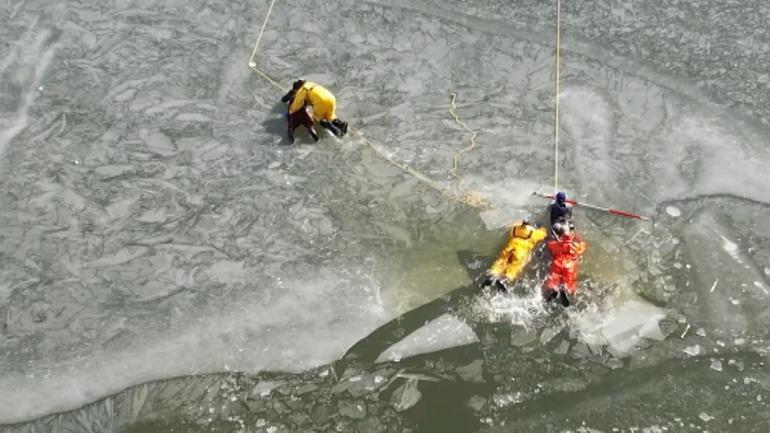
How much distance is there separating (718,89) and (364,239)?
3.73 metres

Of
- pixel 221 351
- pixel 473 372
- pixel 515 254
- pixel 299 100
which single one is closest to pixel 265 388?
pixel 221 351

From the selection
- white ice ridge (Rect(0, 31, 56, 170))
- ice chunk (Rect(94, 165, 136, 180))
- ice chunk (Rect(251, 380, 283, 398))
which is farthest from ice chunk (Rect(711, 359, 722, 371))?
white ice ridge (Rect(0, 31, 56, 170))

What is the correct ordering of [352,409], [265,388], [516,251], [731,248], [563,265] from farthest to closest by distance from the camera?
1. [731,248]
2. [516,251]
3. [563,265]
4. [265,388]
5. [352,409]

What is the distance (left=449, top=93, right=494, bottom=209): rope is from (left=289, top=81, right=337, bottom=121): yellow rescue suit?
1120mm

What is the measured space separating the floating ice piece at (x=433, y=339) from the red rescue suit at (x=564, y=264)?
0.67m

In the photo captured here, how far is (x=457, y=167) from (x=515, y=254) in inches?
47.6

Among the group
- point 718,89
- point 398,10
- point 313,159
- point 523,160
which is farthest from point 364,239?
point 718,89

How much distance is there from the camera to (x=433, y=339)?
506 centimetres

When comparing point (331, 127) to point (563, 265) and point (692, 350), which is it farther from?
point (692, 350)

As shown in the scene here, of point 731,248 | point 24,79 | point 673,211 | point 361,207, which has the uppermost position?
point 24,79

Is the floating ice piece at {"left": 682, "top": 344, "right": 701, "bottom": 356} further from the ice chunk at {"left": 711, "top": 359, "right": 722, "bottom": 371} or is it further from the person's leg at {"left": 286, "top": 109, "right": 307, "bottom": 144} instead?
the person's leg at {"left": 286, "top": 109, "right": 307, "bottom": 144}

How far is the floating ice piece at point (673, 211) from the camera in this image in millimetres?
5863

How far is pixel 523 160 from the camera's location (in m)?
6.30

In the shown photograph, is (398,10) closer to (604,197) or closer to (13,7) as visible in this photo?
(604,197)
